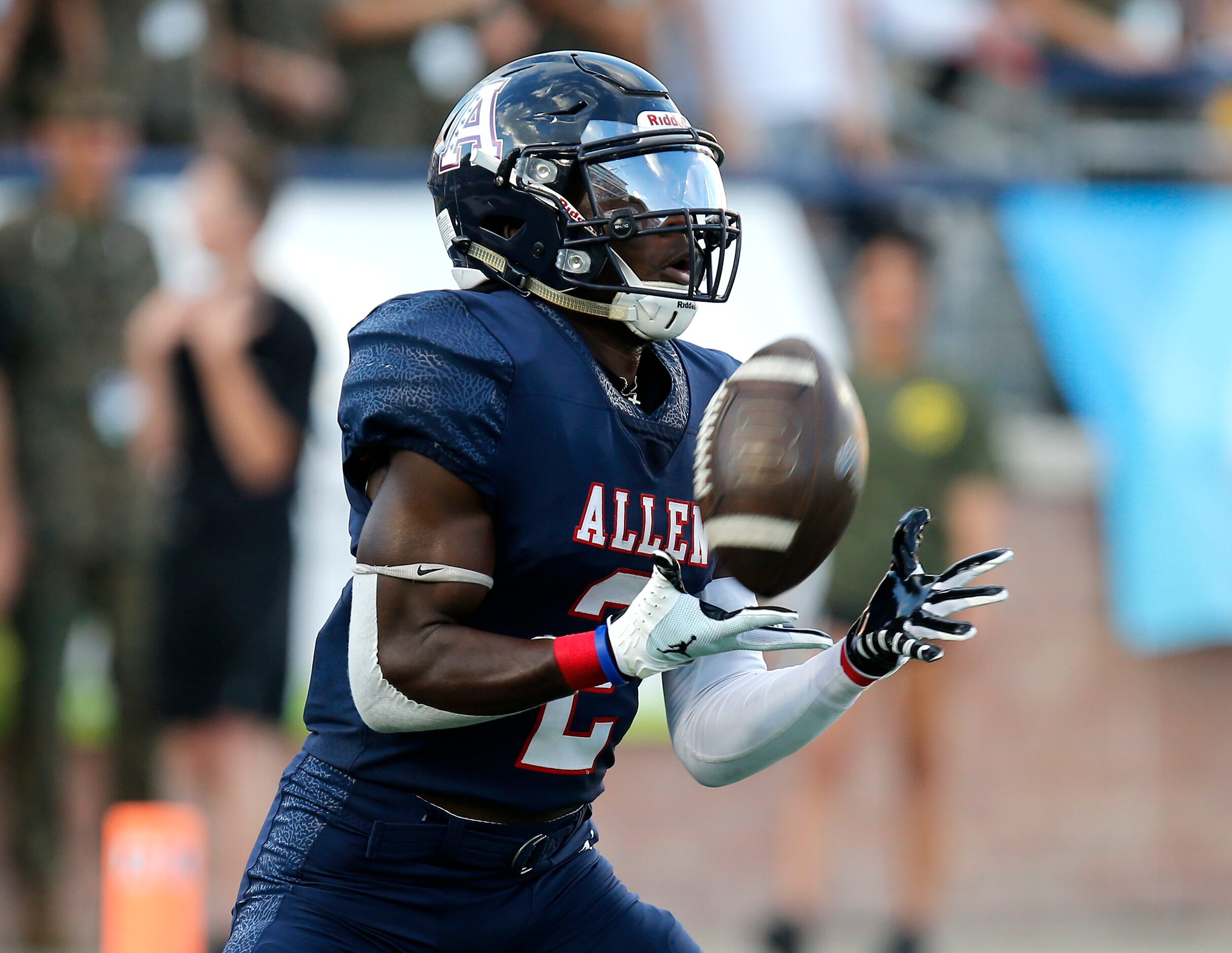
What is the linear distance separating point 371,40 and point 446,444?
4200 millimetres

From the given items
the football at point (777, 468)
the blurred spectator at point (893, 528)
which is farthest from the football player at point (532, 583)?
the blurred spectator at point (893, 528)

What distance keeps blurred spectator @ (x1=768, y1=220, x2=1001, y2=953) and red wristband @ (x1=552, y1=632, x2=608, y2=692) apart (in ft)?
10.8

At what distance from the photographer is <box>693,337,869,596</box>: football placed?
232 centimetres

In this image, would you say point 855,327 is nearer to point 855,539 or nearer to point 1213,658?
point 855,539

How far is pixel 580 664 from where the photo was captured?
7.20 feet

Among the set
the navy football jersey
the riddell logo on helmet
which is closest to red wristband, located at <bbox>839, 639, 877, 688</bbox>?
the navy football jersey

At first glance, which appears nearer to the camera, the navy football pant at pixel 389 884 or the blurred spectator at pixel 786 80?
the navy football pant at pixel 389 884

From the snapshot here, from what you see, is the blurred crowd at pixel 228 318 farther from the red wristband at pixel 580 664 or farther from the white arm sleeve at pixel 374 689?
the red wristband at pixel 580 664

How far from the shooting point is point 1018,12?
290 inches

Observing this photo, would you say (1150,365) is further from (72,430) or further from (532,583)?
(532,583)

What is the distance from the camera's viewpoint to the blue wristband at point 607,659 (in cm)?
219

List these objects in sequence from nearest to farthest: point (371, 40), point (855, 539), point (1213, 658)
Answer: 1. point (855, 539)
2. point (371, 40)
3. point (1213, 658)

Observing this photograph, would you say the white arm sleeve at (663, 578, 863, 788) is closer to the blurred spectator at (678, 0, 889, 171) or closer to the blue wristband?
the blue wristband

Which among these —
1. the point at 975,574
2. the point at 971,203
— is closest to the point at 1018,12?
the point at 971,203
